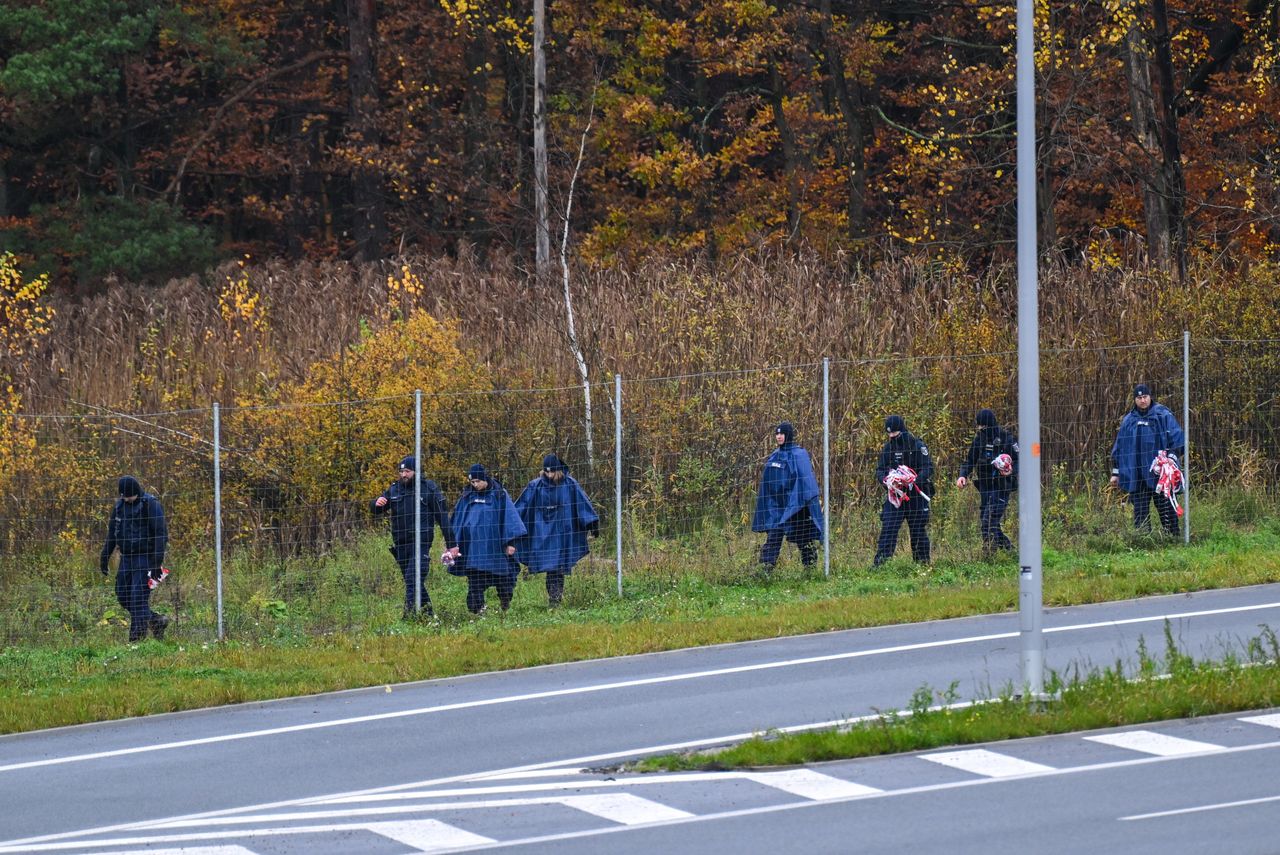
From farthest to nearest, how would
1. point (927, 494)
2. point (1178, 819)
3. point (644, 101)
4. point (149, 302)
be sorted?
1. point (644, 101)
2. point (149, 302)
3. point (927, 494)
4. point (1178, 819)

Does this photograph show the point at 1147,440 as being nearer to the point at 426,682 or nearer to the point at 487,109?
the point at 426,682

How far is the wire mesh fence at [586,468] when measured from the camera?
64.6 ft

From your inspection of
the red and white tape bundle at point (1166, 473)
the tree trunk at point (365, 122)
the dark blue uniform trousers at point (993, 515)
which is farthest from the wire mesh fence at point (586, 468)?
the tree trunk at point (365, 122)

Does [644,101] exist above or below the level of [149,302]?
above

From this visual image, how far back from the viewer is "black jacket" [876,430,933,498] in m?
20.7

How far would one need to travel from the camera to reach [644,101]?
4116 centimetres

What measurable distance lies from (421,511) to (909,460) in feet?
18.4

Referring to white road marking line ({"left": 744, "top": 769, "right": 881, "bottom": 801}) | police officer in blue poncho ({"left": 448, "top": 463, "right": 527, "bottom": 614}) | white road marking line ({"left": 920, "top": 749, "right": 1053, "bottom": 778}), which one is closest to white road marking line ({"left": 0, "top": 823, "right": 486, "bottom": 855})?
white road marking line ({"left": 744, "top": 769, "right": 881, "bottom": 801})

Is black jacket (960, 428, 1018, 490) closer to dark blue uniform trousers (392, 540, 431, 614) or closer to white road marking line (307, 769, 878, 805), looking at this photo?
dark blue uniform trousers (392, 540, 431, 614)

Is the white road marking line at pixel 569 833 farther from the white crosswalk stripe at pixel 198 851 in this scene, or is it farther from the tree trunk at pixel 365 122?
the tree trunk at pixel 365 122

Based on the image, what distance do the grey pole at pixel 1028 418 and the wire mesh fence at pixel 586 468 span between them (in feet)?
25.4

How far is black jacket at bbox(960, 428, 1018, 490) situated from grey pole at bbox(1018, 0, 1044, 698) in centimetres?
860

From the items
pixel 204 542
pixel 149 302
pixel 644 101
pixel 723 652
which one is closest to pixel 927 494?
pixel 723 652

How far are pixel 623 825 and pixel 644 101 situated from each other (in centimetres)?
3251
